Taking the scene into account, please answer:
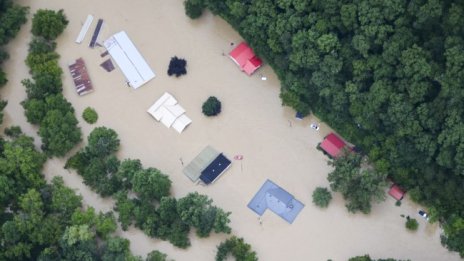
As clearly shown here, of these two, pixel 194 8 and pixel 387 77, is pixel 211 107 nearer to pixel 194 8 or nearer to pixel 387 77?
pixel 194 8

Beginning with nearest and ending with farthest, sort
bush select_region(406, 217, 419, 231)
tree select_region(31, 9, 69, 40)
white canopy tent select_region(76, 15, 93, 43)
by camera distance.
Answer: bush select_region(406, 217, 419, 231), tree select_region(31, 9, 69, 40), white canopy tent select_region(76, 15, 93, 43)

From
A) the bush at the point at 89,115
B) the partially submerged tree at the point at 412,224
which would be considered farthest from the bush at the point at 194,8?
the partially submerged tree at the point at 412,224

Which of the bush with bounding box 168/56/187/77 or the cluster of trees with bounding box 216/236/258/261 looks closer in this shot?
the cluster of trees with bounding box 216/236/258/261

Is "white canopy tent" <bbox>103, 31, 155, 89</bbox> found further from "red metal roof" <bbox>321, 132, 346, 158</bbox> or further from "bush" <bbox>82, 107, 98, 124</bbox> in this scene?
"red metal roof" <bbox>321, 132, 346, 158</bbox>

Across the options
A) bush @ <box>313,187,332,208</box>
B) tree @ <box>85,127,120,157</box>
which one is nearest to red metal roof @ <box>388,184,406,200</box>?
bush @ <box>313,187,332,208</box>

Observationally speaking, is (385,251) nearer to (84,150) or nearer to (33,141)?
(84,150)

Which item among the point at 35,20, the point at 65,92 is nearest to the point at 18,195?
the point at 65,92
